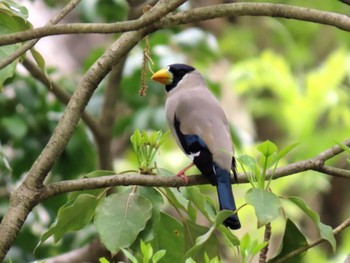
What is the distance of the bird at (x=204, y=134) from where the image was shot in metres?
1.84

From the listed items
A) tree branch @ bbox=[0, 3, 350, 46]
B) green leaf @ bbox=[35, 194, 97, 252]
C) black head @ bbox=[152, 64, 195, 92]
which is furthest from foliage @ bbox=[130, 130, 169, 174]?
black head @ bbox=[152, 64, 195, 92]

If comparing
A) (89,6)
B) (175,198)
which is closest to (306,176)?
(89,6)

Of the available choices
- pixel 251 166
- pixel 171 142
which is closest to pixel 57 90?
pixel 251 166

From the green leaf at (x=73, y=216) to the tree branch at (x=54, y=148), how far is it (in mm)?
51

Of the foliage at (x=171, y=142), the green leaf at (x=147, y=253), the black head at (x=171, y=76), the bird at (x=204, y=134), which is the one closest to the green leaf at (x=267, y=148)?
the foliage at (x=171, y=142)

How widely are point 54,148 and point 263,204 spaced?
37 cm

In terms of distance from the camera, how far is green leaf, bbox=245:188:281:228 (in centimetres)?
128

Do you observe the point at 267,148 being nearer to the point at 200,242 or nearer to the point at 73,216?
the point at 200,242

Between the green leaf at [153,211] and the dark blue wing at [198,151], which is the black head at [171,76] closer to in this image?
the dark blue wing at [198,151]

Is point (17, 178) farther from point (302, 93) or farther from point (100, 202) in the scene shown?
point (302, 93)

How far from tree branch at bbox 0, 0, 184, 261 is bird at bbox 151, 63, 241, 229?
34cm

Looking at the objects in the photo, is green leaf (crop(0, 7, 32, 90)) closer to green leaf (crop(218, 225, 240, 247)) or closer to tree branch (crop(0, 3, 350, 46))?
tree branch (crop(0, 3, 350, 46))

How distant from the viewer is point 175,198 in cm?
157

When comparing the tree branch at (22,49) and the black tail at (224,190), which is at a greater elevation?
the tree branch at (22,49)
